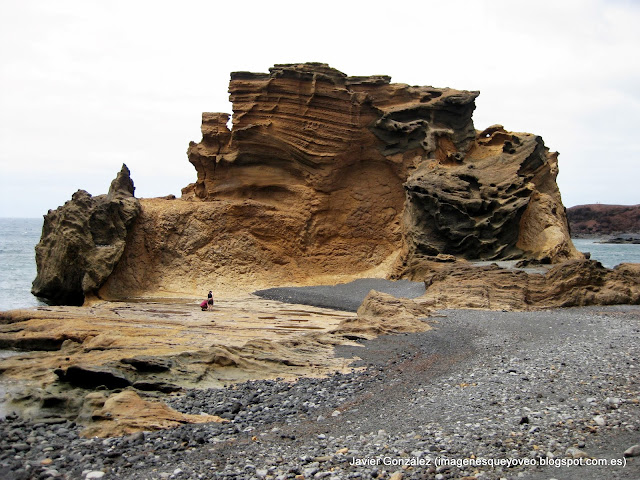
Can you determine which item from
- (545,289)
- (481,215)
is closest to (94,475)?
(545,289)

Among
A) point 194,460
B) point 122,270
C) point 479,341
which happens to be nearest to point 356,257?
point 122,270

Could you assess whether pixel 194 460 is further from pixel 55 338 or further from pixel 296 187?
pixel 296 187

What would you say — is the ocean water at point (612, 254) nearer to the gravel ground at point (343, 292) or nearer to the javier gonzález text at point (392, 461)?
the gravel ground at point (343, 292)

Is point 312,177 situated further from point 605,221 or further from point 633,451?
point 605,221

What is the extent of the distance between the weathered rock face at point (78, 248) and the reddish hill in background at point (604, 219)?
7695 cm

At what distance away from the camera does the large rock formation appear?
2525 cm

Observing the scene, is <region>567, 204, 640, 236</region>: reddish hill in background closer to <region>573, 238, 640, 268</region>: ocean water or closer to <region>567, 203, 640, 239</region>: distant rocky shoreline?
<region>567, 203, 640, 239</region>: distant rocky shoreline

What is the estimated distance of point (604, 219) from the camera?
94.8 meters

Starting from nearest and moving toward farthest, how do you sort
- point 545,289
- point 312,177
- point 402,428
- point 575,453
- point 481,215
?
point 575,453
point 402,428
point 545,289
point 481,215
point 312,177

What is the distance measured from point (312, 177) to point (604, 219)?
262 ft

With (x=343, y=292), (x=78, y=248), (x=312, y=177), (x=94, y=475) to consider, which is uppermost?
(x=312, y=177)

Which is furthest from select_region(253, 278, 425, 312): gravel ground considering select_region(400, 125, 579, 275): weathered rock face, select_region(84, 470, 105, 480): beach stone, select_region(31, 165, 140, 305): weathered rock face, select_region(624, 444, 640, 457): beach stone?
select_region(624, 444, 640, 457): beach stone

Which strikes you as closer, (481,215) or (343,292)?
(343,292)

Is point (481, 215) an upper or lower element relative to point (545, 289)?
upper
